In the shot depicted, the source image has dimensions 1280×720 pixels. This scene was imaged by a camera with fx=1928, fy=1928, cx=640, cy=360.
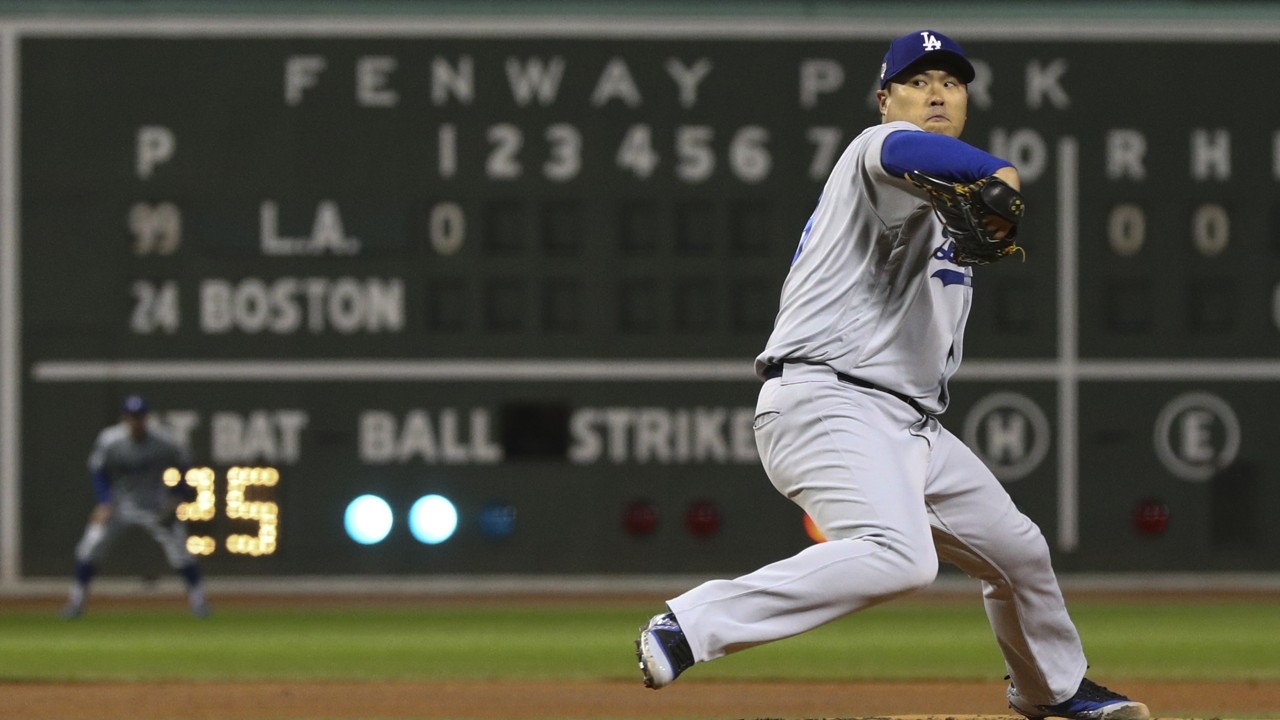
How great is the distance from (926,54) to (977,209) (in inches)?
20.1

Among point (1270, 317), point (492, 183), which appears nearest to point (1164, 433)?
point (1270, 317)

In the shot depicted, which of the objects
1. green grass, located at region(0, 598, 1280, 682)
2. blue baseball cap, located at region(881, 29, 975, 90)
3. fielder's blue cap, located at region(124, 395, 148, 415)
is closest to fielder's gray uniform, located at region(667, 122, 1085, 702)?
blue baseball cap, located at region(881, 29, 975, 90)

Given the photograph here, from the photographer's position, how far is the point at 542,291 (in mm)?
10609

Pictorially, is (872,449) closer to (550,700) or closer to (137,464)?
(550,700)

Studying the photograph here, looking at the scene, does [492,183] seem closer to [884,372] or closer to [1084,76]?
[1084,76]

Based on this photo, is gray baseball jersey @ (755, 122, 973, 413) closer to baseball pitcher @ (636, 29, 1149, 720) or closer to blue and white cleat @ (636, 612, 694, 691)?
baseball pitcher @ (636, 29, 1149, 720)

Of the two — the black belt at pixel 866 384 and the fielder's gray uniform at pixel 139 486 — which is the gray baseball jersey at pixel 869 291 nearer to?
the black belt at pixel 866 384

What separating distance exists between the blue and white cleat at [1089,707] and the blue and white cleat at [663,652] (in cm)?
104

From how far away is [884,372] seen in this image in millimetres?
4020

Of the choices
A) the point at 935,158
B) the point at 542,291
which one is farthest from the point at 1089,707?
the point at 542,291

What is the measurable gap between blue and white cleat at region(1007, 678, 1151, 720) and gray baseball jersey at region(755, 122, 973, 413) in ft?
2.61

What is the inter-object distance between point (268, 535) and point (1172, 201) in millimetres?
5342

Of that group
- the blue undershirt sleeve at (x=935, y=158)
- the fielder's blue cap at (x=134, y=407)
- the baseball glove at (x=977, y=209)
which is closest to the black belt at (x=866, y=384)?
the baseball glove at (x=977, y=209)

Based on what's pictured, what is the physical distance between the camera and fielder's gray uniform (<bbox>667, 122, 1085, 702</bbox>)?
3824 millimetres
